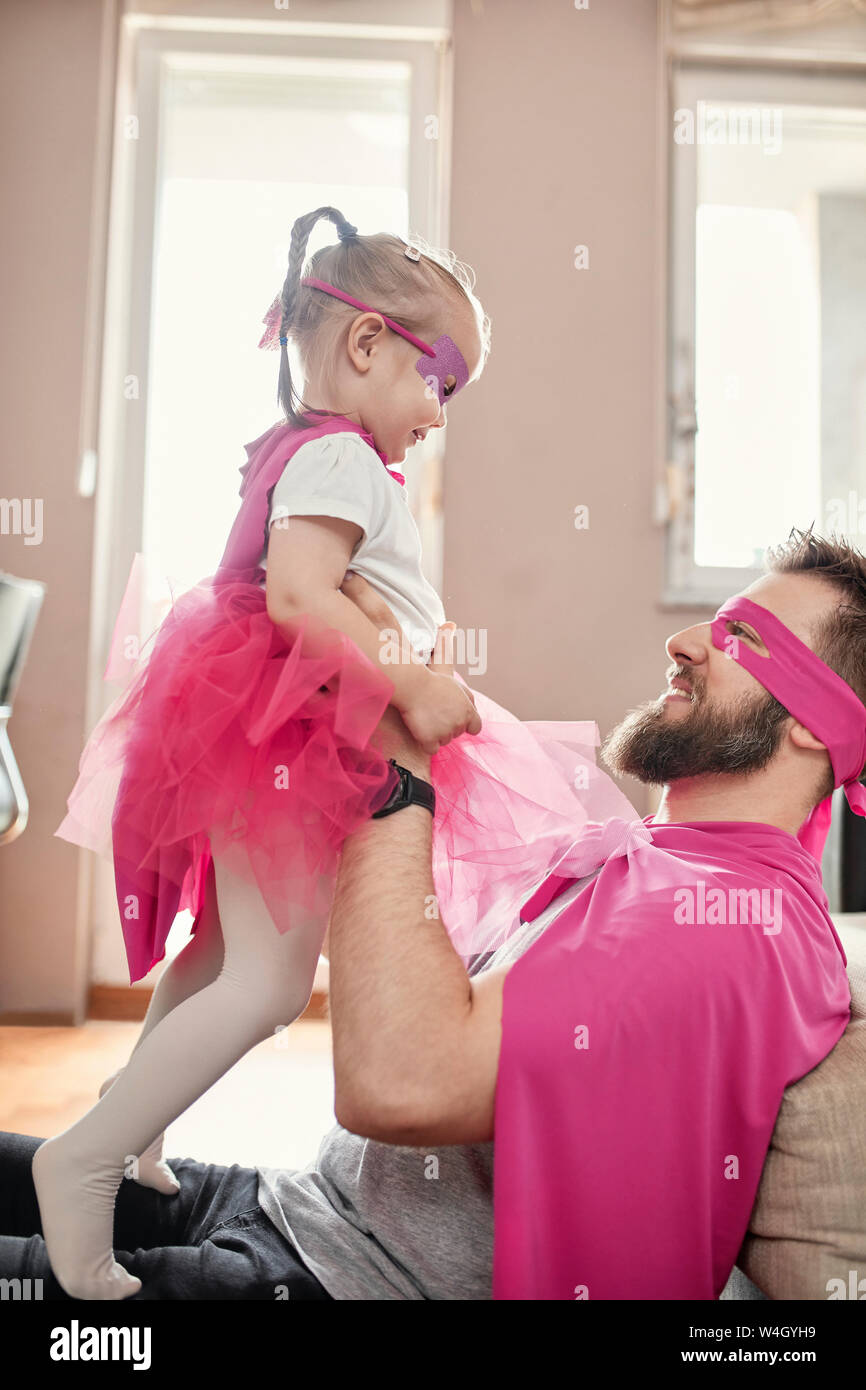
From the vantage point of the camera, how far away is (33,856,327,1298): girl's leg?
0.95 metres

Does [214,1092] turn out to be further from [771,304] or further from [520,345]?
[771,304]

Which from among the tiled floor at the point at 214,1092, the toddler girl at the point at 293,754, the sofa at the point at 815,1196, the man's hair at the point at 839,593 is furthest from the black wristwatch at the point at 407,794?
the tiled floor at the point at 214,1092

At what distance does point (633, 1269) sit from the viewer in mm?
821

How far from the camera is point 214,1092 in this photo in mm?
2424

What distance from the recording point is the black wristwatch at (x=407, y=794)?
3.12 feet

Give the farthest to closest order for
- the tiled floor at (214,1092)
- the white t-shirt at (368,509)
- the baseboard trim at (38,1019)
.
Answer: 1. the baseboard trim at (38,1019)
2. the tiled floor at (214,1092)
3. the white t-shirt at (368,509)

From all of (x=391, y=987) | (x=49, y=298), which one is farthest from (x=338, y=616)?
(x=49, y=298)

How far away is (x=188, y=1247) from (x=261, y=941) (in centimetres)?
30

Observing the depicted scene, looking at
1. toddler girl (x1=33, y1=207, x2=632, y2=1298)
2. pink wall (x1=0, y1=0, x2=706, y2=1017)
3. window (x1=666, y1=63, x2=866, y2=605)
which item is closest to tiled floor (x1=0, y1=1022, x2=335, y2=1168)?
pink wall (x1=0, y1=0, x2=706, y2=1017)

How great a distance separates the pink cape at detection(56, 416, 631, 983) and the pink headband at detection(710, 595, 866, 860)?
226mm

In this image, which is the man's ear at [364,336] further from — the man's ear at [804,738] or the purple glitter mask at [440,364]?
the man's ear at [804,738]

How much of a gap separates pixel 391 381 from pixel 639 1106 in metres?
0.89

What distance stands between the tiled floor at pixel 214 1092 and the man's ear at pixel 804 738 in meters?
1.39
